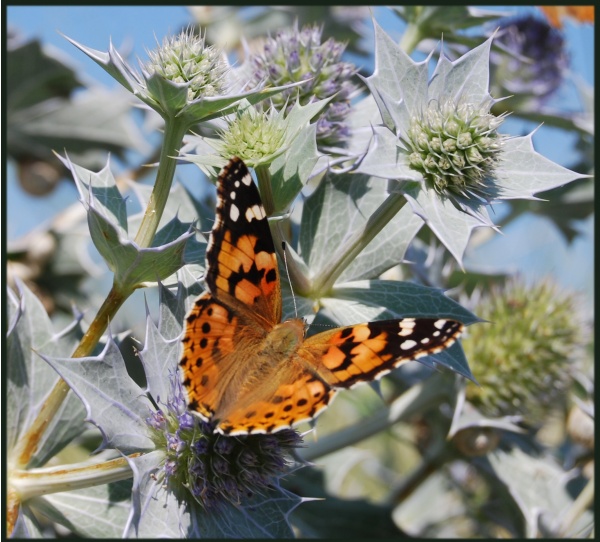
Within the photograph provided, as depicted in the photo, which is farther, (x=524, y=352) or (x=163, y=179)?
(x=524, y=352)

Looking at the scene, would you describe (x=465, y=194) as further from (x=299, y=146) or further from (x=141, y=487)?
(x=141, y=487)

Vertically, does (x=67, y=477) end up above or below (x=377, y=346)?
below

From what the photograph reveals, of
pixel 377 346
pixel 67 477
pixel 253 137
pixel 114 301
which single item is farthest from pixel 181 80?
pixel 67 477

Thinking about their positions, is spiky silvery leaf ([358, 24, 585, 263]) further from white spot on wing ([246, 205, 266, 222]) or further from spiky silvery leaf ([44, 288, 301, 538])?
spiky silvery leaf ([44, 288, 301, 538])

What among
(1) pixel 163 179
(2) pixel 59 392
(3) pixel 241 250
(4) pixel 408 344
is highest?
(1) pixel 163 179

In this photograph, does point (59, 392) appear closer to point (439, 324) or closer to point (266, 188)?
point (266, 188)

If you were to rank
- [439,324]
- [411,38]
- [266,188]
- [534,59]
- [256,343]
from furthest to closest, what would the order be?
[534,59]
[411,38]
[256,343]
[266,188]
[439,324]

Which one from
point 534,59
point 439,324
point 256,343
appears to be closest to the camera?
point 439,324

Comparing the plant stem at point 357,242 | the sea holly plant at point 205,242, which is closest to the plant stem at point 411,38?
the sea holly plant at point 205,242

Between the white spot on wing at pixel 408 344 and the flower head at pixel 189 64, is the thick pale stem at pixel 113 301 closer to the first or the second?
the flower head at pixel 189 64
